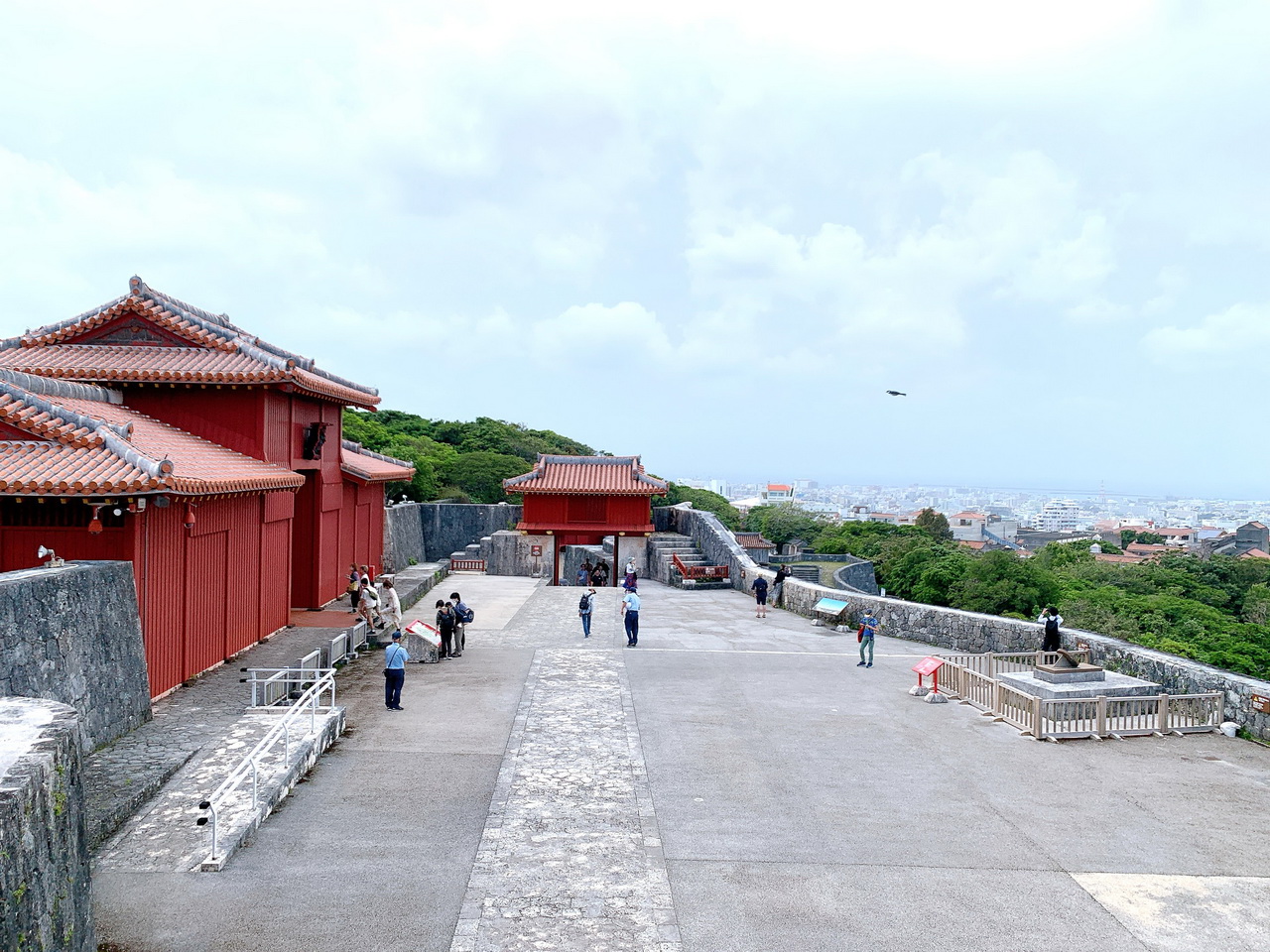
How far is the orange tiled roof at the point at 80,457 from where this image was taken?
10414 millimetres

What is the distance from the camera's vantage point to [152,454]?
12383 millimetres

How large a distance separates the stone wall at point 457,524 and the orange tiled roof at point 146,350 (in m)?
23.0

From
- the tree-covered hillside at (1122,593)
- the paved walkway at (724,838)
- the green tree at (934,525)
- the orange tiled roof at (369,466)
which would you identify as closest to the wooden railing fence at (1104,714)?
the paved walkway at (724,838)

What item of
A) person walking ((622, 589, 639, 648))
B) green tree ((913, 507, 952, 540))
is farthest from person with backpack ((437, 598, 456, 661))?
green tree ((913, 507, 952, 540))

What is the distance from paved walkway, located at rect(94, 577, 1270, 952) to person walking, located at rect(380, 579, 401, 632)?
3322mm

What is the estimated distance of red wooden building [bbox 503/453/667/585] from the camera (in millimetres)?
Answer: 31875

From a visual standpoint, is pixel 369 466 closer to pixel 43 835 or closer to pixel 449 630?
pixel 449 630

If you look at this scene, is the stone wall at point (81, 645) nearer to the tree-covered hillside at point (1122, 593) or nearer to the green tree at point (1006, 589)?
the tree-covered hillside at point (1122, 593)

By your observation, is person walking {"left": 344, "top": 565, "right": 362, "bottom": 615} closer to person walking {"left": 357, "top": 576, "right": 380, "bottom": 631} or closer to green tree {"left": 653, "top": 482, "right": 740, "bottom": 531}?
person walking {"left": 357, "top": 576, "right": 380, "bottom": 631}

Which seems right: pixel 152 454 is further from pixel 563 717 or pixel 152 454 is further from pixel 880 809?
pixel 880 809

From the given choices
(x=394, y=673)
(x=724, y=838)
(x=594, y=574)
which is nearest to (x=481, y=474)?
(x=594, y=574)

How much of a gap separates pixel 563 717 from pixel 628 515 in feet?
64.9

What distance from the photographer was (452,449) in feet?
178

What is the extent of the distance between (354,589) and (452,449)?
34299 millimetres
